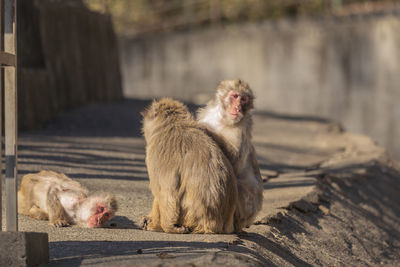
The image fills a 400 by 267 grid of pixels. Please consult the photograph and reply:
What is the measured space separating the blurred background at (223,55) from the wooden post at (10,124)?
201 inches

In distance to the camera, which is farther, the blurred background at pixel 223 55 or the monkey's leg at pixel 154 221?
the blurred background at pixel 223 55

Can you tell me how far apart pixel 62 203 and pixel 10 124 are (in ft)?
4.55

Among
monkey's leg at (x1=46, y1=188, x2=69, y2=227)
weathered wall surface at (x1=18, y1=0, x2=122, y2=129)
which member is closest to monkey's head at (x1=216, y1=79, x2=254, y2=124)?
monkey's leg at (x1=46, y1=188, x2=69, y2=227)

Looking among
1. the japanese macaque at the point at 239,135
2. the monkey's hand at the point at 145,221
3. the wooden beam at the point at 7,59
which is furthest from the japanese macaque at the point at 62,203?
the wooden beam at the point at 7,59

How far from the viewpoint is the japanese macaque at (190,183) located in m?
4.74

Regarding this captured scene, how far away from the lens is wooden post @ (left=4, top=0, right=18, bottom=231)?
12.7 ft

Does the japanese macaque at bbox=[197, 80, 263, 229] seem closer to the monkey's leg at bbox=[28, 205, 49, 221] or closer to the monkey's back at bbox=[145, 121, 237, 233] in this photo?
the monkey's back at bbox=[145, 121, 237, 233]

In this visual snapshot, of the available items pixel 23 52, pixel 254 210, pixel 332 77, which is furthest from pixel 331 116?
pixel 254 210

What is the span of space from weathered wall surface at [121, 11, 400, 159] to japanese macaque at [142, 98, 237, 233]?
420 inches

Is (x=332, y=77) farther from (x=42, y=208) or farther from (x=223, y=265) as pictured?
(x=223, y=265)

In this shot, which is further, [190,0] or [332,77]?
[190,0]

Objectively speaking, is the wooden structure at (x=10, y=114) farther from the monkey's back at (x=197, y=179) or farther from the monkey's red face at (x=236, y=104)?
the monkey's red face at (x=236, y=104)

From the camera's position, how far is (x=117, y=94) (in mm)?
13242

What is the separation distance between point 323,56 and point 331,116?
146cm
